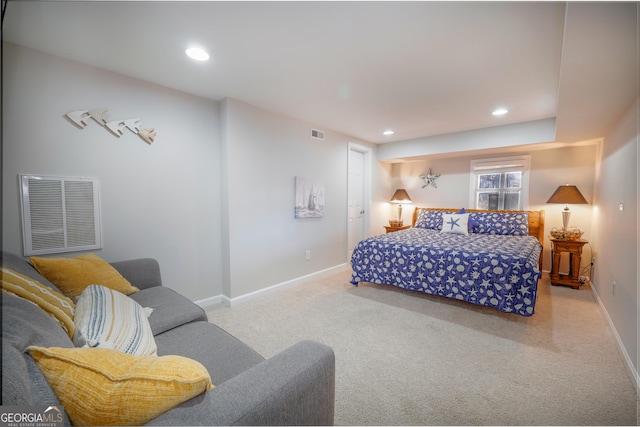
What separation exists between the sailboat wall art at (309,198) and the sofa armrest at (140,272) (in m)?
1.87

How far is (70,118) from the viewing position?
2094 millimetres

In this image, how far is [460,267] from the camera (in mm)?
2838

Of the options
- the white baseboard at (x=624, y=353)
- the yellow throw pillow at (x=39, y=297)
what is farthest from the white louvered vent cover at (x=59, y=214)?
the white baseboard at (x=624, y=353)

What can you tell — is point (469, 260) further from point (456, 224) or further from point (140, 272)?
point (140, 272)

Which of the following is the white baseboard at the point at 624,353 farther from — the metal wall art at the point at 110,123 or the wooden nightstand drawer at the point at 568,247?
the metal wall art at the point at 110,123

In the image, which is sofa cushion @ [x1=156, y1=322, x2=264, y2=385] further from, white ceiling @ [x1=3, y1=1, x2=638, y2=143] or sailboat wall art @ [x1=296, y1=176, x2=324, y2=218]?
sailboat wall art @ [x1=296, y1=176, x2=324, y2=218]

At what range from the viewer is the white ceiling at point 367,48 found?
148 cm

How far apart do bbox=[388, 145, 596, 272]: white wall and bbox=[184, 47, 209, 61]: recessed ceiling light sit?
170 inches

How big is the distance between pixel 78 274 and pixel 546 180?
5738 millimetres

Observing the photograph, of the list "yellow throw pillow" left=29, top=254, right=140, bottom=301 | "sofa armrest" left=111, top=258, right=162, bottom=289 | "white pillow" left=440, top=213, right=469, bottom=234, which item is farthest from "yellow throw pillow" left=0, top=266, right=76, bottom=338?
"white pillow" left=440, top=213, right=469, bottom=234

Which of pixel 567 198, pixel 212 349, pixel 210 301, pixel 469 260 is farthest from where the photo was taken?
pixel 567 198

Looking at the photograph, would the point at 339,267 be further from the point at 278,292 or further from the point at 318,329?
the point at 318,329

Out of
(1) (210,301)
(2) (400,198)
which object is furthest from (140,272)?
(2) (400,198)

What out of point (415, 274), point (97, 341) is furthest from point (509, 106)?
point (97, 341)
